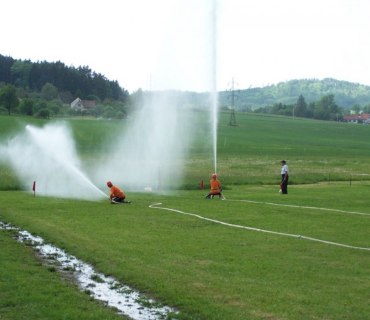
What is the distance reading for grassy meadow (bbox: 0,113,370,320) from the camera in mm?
13766

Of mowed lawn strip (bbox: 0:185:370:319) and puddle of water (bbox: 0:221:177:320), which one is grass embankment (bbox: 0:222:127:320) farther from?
mowed lawn strip (bbox: 0:185:370:319)

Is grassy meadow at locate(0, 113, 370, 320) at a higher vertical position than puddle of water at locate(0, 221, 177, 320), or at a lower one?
higher

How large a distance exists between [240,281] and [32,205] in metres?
19.4

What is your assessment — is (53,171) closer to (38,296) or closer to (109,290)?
(109,290)

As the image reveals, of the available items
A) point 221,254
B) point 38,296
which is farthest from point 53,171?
point 38,296

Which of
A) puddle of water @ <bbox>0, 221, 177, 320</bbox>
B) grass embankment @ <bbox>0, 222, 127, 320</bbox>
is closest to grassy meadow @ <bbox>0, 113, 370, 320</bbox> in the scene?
grass embankment @ <bbox>0, 222, 127, 320</bbox>

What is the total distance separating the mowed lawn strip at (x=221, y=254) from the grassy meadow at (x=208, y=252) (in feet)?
0.11

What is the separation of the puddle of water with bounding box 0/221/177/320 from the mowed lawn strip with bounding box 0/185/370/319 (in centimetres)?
35

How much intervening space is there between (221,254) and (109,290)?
4.90 m

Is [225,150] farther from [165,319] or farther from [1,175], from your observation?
[165,319]

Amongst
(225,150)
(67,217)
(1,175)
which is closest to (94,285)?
(67,217)

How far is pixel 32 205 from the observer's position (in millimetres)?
32656

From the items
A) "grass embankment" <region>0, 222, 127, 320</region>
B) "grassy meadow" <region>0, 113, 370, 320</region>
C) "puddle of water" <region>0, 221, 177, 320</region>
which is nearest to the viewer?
"grass embankment" <region>0, 222, 127, 320</region>

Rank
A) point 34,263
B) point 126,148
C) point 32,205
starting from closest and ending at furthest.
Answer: point 34,263, point 32,205, point 126,148
